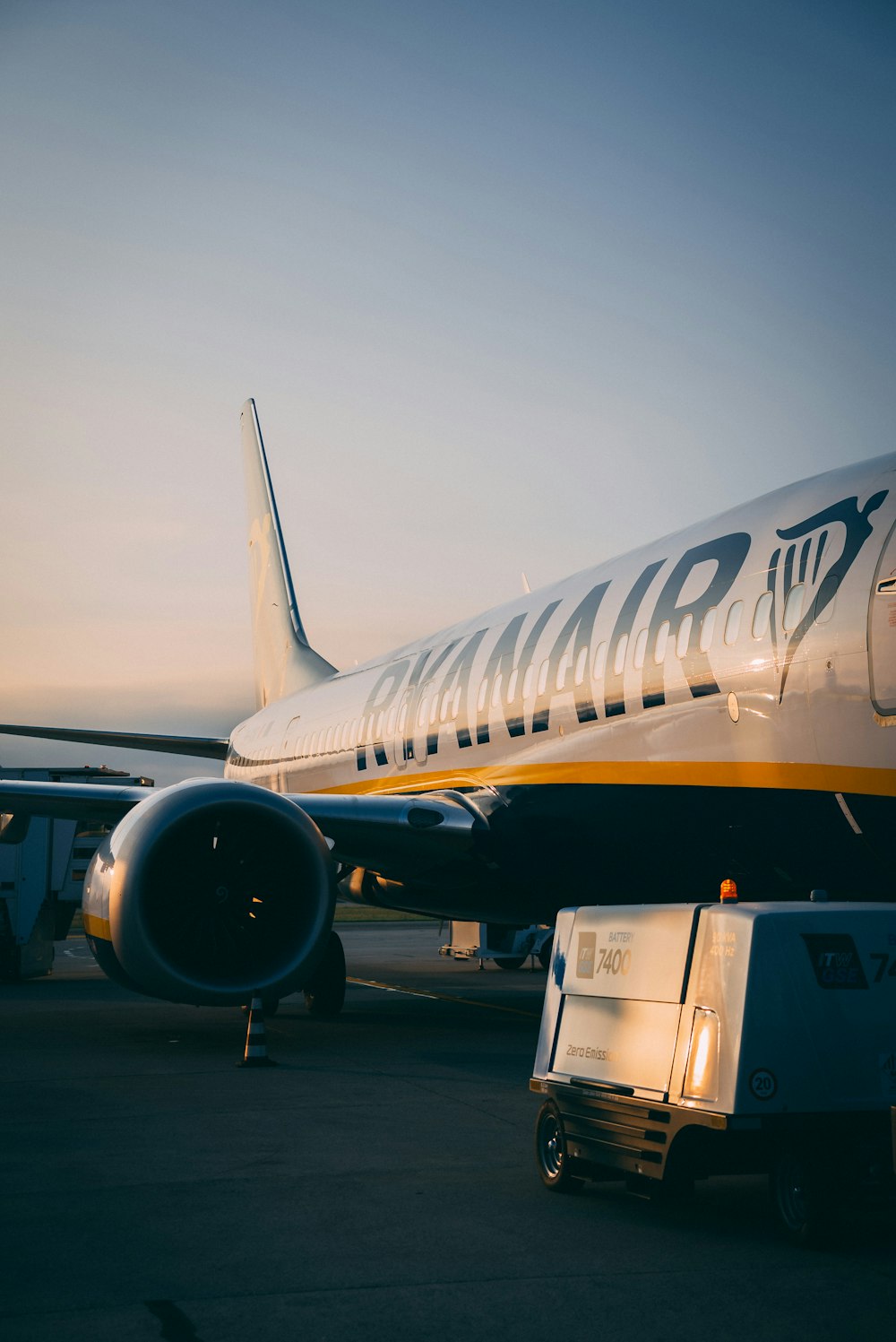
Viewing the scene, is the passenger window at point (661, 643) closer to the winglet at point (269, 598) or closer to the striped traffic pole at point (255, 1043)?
the striped traffic pole at point (255, 1043)

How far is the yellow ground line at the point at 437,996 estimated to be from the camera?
48.5 ft

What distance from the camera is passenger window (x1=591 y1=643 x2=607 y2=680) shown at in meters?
10.6

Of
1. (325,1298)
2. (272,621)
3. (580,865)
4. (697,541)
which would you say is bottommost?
(325,1298)

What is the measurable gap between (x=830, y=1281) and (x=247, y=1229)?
Answer: 221 centimetres

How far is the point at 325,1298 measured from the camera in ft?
14.5

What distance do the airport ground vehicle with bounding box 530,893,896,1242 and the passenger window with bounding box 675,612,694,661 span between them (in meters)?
3.82

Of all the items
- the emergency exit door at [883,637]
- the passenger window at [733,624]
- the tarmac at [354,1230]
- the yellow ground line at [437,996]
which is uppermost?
the passenger window at [733,624]

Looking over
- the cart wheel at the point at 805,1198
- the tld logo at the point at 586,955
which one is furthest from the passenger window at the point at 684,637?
the cart wheel at the point at 805,1198

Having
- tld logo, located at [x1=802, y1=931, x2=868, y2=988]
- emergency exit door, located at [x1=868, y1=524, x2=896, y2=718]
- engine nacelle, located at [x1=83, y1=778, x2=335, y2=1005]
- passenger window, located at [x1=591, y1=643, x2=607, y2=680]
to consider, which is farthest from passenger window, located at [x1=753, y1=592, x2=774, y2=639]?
engine nacelle, located at [x1=83, y1=778, x2=335, y2=1005]

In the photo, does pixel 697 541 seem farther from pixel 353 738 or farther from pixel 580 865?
pixel 353 738

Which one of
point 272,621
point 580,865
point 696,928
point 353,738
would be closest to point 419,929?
point 272,621

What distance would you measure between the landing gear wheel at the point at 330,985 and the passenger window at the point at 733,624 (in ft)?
22.0

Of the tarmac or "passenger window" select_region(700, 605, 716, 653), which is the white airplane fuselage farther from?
the tarmac

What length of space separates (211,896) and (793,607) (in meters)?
5.19
